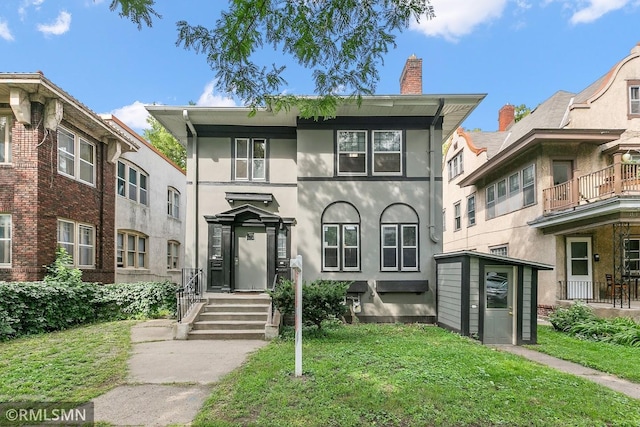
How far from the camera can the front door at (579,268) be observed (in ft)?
43.2

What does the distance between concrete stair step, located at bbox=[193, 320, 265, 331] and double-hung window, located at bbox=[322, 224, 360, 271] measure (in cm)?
305

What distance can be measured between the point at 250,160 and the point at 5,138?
6.99 m

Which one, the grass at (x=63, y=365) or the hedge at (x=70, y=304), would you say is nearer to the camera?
the grass at (x=63, y=365)

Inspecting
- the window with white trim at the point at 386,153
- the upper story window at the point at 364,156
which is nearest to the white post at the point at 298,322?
the upper story window at the point at 364,156

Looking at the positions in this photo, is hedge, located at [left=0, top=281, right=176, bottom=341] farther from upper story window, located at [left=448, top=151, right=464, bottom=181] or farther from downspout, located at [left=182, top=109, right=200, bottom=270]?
upper story window, located at [left=448, top=151, right=464, bottom=181]

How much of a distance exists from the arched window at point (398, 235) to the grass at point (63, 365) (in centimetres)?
748

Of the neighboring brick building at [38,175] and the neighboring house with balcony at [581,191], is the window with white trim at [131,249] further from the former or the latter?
the neighboring house with balcony at [581,191]

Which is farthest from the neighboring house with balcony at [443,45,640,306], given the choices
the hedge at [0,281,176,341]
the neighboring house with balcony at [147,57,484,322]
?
the hedge at [0,281,176,341]

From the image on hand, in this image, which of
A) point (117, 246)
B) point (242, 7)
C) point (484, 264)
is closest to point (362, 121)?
point (484, 264)

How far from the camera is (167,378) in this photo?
594 cm

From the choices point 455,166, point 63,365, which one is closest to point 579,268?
point 455,166

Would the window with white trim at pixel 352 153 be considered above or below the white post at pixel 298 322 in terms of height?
above

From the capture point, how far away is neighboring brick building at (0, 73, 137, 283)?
10586mm

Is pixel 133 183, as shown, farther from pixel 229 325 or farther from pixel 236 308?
pixel 229 325
